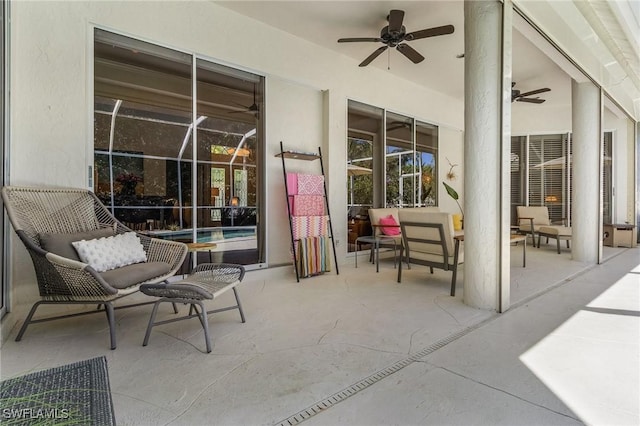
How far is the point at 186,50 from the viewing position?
4.01 m

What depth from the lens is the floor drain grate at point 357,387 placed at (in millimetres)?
1566

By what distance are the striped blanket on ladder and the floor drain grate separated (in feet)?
8.00

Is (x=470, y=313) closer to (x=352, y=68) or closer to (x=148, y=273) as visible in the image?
(x=148, y=273)

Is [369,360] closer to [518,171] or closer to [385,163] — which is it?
[385,163]

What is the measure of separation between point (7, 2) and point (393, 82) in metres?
5.64

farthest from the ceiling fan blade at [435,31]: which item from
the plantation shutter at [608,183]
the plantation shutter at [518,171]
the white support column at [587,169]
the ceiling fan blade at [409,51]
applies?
the plantation shutter at [608,183]

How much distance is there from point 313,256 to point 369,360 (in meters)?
2.66

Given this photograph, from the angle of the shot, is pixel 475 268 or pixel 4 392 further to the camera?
pixel 475 268

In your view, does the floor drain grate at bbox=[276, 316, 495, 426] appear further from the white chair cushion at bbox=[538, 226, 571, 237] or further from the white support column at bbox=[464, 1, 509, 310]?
the white chair cushion at bbox=[538, 226, 571, 237]

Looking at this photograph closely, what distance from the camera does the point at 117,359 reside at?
216 centimetres

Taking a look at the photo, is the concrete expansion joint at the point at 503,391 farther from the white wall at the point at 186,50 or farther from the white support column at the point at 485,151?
the white wall at the point at 186,50

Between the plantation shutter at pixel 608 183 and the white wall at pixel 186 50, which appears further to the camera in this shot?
the plantation shutter at pixel 608 183

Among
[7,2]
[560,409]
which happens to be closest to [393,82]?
[7,2]

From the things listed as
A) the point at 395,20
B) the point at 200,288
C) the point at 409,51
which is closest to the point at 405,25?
the point at 409,51
